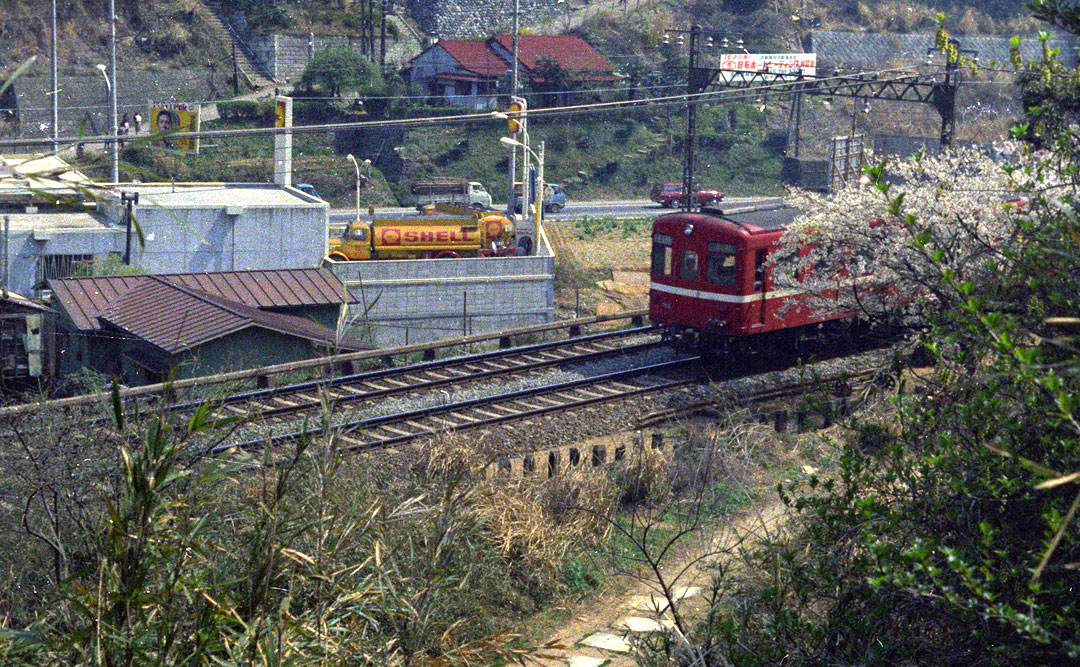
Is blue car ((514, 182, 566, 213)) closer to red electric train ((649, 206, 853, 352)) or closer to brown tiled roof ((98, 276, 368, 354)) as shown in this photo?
brown tiled roof ((98, 276, 368, 354))

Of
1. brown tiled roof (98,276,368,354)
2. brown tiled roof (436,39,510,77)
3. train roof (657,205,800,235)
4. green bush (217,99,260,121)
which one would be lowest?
brown tiled roof (98,276,368,354)

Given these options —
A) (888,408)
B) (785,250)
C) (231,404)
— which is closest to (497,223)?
(785,250)

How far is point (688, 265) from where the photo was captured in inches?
703

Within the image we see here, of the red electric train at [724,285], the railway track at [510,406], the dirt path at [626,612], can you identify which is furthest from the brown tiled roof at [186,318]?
the dirt path at [626,612]

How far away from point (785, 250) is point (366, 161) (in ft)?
109

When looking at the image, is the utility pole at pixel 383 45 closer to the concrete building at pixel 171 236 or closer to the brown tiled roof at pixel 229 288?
the concrete building at pixel 171 236

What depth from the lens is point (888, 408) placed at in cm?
1245

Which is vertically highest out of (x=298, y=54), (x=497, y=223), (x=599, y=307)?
(x=298, y=54)

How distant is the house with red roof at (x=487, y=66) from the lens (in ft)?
173

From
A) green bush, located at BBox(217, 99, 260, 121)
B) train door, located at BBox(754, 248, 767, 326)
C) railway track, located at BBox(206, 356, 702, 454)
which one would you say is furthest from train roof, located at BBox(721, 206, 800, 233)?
green bush, located at BBox(217, 99, 260, 121)

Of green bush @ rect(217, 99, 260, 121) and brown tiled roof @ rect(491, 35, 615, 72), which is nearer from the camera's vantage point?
green bush @ rect(217, 99, 260, 121)

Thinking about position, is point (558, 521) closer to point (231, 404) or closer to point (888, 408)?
point (888, 408)

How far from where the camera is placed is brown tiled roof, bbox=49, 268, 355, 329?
19016mm

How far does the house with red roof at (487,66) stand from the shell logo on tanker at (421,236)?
22.7m
